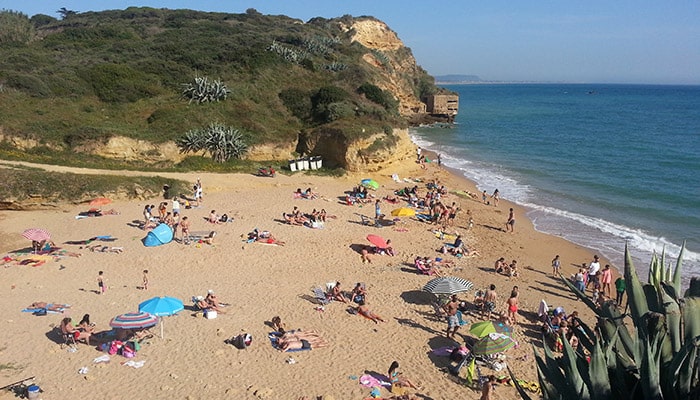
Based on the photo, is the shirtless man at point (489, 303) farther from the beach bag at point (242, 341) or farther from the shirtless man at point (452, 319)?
the beach bag at point (242, 341)

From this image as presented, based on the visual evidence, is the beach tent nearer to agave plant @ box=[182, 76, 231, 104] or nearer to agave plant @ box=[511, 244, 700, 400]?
agave plant @ box=[511, 244, 700, 400]

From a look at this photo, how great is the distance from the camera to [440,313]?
42.4 ft

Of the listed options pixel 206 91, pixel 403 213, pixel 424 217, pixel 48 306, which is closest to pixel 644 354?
pixel 48 306

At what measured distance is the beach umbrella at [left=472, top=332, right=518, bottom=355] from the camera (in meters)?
10.6

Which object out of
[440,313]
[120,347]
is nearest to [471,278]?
[440,313]

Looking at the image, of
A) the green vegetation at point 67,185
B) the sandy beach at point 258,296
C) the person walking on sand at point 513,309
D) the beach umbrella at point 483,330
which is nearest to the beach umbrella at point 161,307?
the sandy beach at point 258,296

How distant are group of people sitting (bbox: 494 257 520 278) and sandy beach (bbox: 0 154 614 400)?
0.66ft

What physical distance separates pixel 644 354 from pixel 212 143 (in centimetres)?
2589

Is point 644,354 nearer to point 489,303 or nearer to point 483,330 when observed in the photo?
point 483,330

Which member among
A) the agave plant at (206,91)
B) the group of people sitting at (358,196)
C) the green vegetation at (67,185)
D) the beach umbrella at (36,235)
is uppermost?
the agave plant at (206,91)

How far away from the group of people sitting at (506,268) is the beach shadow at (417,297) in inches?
135

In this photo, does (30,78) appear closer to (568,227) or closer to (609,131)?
(568,227)

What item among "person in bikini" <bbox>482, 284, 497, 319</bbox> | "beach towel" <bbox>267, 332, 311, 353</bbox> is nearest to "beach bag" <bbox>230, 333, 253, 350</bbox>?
"beach towel" <bbox>267, 332, 311, 353</bbox>

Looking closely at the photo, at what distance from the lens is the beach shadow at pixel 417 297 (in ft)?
45.2
